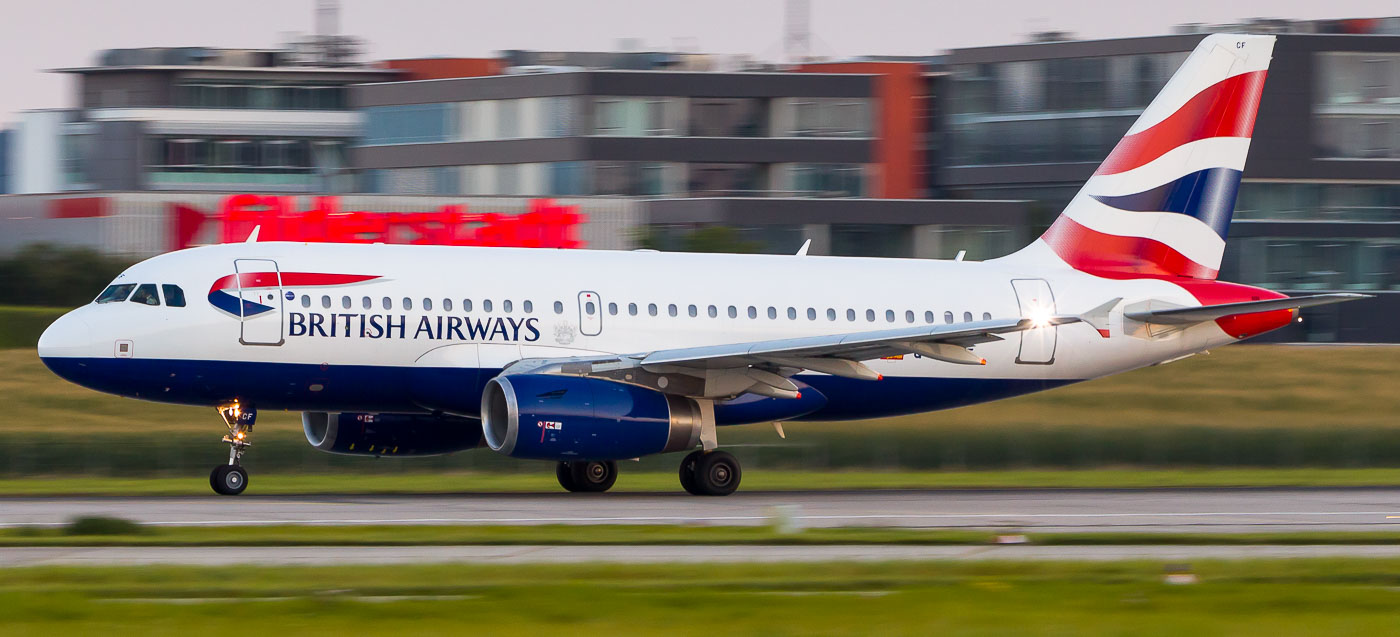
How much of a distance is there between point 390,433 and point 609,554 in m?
12.7

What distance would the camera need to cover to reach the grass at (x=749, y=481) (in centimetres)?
3136

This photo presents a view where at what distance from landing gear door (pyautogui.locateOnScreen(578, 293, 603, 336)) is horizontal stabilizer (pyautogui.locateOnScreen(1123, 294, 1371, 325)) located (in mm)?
9529

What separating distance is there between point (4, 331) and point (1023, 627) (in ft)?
165

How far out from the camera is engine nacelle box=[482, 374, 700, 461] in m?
26.3

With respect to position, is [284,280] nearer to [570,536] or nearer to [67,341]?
[67,341]

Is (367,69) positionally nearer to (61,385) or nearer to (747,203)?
(747,203)

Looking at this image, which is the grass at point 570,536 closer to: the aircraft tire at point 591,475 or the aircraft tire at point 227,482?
the aircraft tire at point 227,482

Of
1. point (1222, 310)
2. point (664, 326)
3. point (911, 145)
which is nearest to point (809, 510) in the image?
point (664, 326)

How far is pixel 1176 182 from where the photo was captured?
33.4 metres

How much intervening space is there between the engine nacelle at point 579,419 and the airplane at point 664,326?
36 millimetres

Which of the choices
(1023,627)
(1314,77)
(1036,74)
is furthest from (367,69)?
(1023,627)

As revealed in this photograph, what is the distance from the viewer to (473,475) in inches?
1495

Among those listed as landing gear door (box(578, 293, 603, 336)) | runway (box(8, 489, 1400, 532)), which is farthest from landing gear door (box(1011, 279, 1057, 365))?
landing gear door (box(578, 293, 603, 336))

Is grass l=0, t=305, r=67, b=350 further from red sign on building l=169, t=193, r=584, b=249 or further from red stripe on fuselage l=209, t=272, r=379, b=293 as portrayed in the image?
red stripe on fuselage l=209, t=272, r=379, b=293
